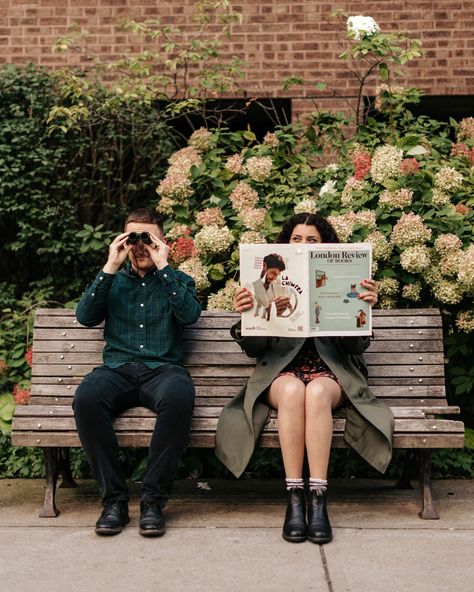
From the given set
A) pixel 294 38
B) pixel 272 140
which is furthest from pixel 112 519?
pixel 294 38

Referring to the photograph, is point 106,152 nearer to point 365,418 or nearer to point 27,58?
point 27,58

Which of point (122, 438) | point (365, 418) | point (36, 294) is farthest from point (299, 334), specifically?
point (36, 294)

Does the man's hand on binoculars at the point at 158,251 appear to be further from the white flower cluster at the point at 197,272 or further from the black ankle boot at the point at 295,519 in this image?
the black ankle boot at the point at 295,519

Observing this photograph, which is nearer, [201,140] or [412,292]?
[412,292]

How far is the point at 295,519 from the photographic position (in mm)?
3902

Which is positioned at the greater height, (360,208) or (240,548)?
(360,208)

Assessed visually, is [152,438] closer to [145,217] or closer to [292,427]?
[292,427]

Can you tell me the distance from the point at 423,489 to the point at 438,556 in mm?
600

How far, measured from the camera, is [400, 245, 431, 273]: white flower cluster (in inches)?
193

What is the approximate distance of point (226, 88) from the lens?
262 inches

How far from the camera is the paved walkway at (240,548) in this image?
11.2 feet

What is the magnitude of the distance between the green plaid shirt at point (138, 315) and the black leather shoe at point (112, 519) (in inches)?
28.0

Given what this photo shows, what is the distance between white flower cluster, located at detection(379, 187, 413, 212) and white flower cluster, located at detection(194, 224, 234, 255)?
3.01ft

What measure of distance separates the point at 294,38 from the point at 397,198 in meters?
3.34
